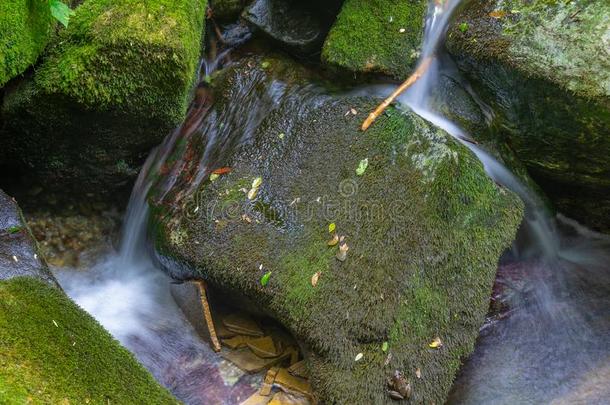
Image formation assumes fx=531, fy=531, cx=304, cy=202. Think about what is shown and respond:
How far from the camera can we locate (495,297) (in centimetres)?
381

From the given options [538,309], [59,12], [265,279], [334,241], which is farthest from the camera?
[538,309]

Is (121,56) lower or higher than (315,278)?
higher

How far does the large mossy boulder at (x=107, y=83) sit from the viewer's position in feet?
10.5

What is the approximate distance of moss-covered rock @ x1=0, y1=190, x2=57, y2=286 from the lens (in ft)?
8.98

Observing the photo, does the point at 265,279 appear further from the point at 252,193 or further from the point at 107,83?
the point at 107,83

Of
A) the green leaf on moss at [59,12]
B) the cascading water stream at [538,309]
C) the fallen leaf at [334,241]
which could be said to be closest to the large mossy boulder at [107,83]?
the green leaf on moss at [59,12]

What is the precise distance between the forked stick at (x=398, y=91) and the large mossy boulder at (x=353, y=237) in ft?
0.21

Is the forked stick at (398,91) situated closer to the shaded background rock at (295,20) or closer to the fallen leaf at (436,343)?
the shaded background rock at (295,20)

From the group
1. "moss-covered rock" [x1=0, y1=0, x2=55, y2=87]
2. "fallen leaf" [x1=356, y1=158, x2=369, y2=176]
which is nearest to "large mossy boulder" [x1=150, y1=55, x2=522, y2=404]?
"fallen leaf" [x1=356, y1=158, x2=369, y2=176]

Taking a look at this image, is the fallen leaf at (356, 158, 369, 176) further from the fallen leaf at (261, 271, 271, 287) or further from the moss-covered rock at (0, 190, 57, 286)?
the moss-covered rock at (0, 190, 57, 286)

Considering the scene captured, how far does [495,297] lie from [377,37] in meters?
2.10

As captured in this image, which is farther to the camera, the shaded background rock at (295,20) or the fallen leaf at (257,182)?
the shaded background rock at (295,20)

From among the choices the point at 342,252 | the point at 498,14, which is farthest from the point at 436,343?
the point at 498,14

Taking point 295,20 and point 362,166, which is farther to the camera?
point 295,20
